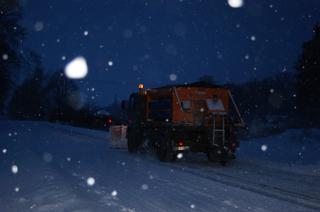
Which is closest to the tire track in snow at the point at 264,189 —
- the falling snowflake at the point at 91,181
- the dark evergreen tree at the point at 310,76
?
the falling snowflake at the point at 91,181

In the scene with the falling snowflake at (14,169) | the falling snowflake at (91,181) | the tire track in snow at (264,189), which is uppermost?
the tire track in snow at (264,189)

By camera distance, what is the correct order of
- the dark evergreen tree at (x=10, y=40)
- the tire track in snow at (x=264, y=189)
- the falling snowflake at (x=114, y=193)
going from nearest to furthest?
the tire track in snow at (x=264, y=189)
the falling snowflake at (x=114, y=193)
the dark evergreen tree at (x=10, y=40)

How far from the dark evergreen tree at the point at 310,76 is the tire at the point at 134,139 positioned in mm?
16096

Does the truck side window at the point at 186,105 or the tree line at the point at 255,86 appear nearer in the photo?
the truck side window at the point at 186,105

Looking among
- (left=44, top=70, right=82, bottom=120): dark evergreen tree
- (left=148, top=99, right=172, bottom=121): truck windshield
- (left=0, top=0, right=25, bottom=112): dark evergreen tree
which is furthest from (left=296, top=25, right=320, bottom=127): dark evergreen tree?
(left=44, top=70, right=82, bottom=120): dark evergreen tree

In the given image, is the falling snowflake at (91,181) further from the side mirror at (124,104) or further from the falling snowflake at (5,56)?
the falling snowflake at (5,56)

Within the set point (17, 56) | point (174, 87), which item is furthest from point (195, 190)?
point (17, 56)

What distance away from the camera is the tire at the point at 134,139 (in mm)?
17438

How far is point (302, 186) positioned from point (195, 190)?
9.09 ft

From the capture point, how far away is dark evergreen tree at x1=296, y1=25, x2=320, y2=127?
2784cm

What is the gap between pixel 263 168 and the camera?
12.5m

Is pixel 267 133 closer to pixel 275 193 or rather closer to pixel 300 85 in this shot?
pixel 300 85

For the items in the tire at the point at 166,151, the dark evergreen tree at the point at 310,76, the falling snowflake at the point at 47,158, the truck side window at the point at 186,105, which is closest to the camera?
the falling snowflake at the point at 47,158

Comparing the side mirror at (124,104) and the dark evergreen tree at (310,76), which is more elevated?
the dark evergreen tree at (310,76)
